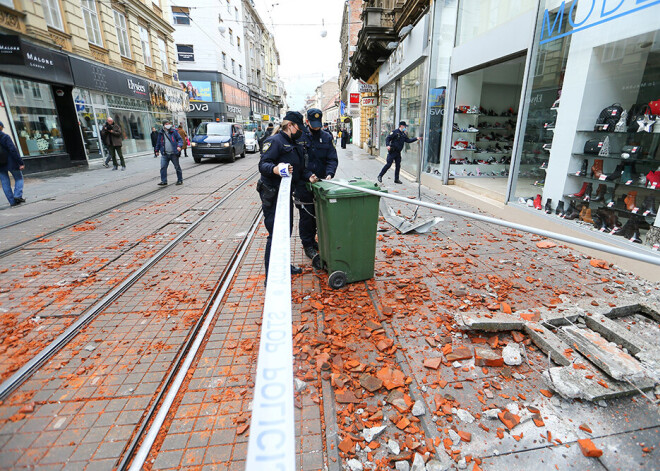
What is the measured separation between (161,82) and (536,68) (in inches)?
1057

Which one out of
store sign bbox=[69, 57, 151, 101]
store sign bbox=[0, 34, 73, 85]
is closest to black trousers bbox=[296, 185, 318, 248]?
store sign bbox=[0, 34, 73, 85]

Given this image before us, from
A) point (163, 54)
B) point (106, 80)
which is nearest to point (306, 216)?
point (106, 80)

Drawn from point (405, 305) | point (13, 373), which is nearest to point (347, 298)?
point (405, 305)

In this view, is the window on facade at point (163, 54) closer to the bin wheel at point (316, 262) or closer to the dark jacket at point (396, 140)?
the dark jacket at point (396, 140)

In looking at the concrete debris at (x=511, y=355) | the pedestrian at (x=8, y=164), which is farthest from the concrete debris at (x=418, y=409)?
the pedestrian at (x=8, y=164)

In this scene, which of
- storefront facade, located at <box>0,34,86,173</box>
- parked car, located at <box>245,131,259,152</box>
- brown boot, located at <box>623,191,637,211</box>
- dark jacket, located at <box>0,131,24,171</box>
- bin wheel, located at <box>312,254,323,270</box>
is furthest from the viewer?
parked car, located at <box>245,131,259,152</box>

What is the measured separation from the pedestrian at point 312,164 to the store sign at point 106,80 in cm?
1692

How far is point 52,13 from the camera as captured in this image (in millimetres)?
14609

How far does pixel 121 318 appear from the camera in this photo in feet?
11.5

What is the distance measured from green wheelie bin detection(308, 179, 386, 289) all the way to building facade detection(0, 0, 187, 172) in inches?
560

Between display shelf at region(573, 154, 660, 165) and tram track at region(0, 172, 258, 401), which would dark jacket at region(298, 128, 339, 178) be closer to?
tram track at region(0, 172, 258, 401)

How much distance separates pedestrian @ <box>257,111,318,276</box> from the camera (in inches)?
149

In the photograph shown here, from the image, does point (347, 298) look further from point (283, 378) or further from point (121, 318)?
point (283, 378)

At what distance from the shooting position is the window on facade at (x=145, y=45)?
22938mm
